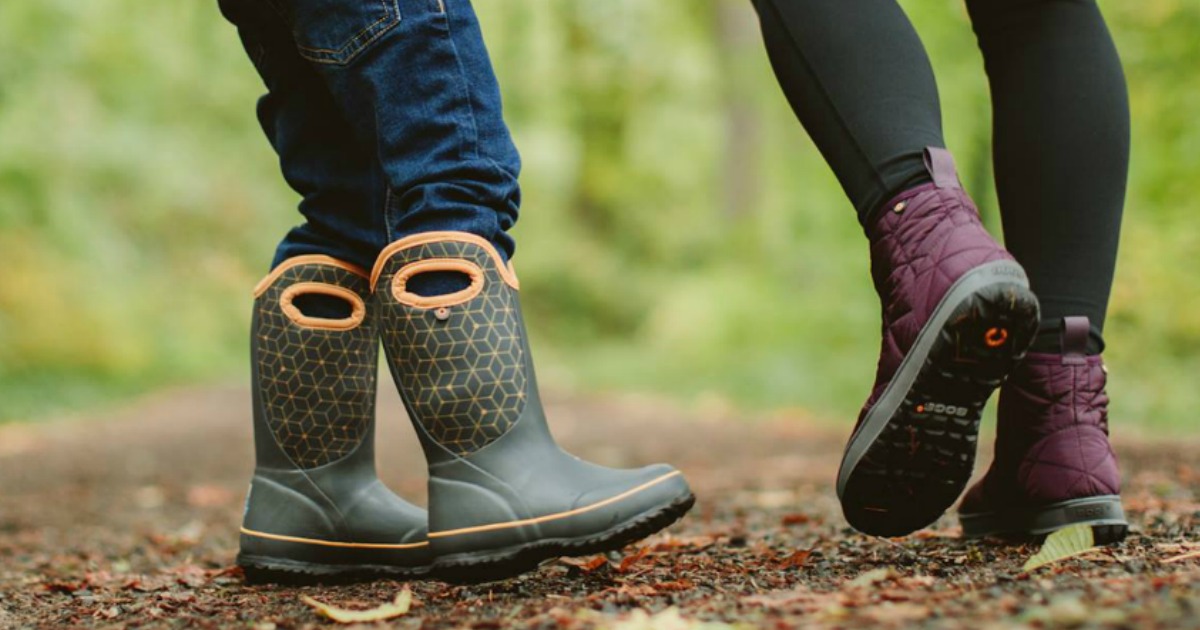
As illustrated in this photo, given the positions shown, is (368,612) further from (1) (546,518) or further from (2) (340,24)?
(2) (340,24)

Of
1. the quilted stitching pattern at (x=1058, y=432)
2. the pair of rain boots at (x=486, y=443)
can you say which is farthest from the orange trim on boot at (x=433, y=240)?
the quilted stitching pattern at (x=1058, y=432)

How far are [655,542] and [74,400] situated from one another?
22.4 ft

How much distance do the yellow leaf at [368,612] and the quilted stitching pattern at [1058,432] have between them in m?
0.82

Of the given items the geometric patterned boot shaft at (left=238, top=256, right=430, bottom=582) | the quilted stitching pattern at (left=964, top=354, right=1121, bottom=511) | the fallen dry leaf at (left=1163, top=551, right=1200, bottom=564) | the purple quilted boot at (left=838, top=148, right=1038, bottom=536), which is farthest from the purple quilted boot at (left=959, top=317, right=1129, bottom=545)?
the geometric patterned boot shaft at (left=238, top=256, right=430, bottom=582)

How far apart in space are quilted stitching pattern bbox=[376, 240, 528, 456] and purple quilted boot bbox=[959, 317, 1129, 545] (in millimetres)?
667

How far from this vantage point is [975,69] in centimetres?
541

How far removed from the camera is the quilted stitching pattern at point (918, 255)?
1170 mm

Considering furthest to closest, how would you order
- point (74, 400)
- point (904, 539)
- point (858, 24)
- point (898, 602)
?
point (74, 400)
point (904, 539)
point (858, 24)
point (898, 602)

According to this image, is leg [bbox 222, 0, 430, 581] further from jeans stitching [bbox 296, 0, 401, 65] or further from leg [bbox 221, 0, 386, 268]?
jeans stitching [bbox 296, 0, 401, 65]

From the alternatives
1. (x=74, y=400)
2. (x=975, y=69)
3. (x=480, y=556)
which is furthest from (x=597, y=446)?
(x=74, y=400)

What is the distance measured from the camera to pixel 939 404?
3.80 feet

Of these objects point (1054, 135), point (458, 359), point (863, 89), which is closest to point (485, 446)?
point (458, 359)

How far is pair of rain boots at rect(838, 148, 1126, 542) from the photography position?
1130mm

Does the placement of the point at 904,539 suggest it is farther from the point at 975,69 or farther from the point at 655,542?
the point at 975,69
